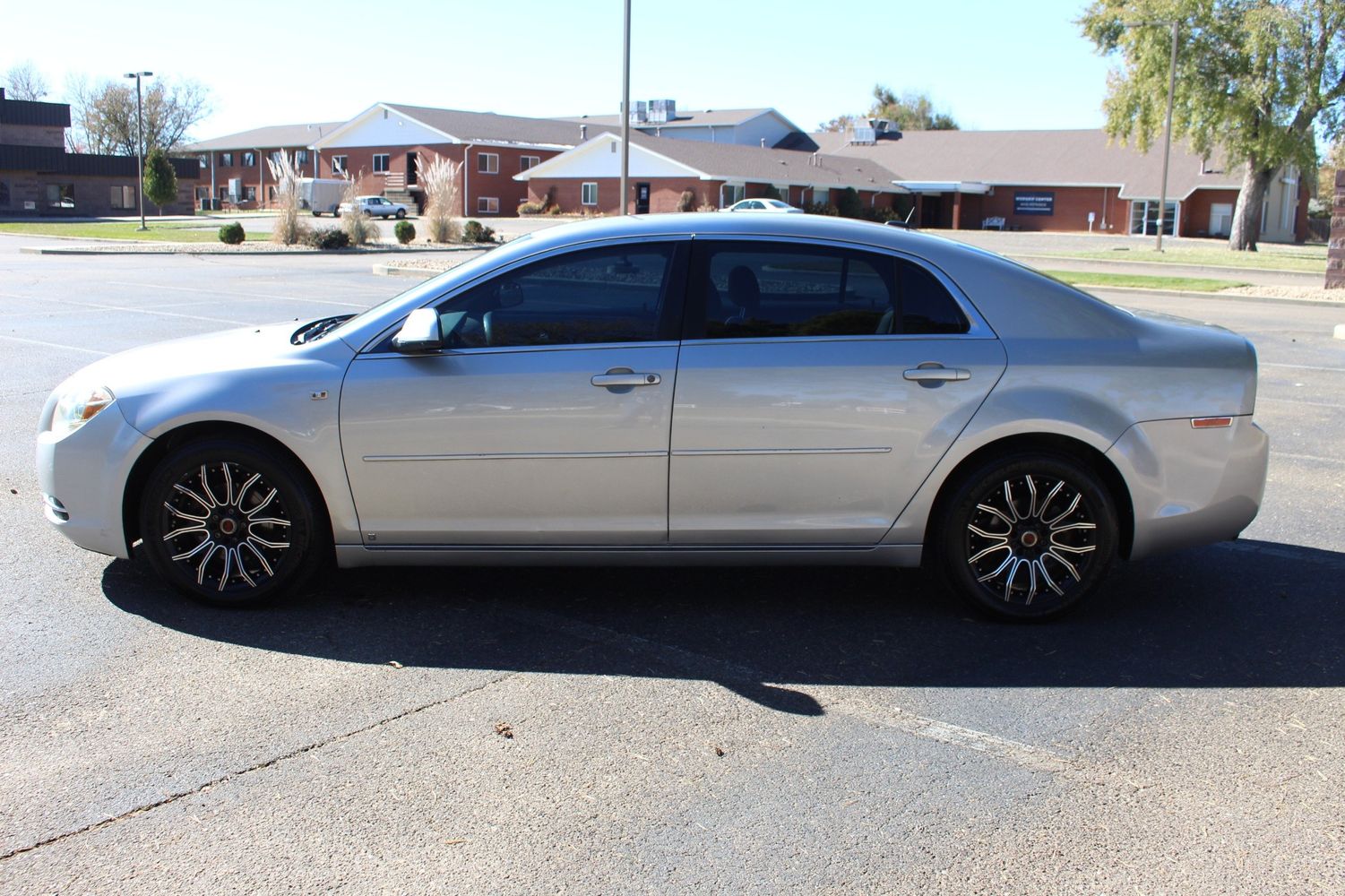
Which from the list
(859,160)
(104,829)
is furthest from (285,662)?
(859,160)

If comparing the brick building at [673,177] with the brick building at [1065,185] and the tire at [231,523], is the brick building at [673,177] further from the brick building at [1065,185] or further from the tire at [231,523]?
the tire at [231,523]

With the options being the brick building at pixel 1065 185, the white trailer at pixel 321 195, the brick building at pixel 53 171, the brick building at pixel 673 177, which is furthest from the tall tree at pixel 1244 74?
the brick building at pixel 53 171

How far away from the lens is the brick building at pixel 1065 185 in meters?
68.3

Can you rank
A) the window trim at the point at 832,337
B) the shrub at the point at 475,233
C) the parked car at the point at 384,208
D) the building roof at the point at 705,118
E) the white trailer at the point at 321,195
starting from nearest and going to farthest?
1. the window trim at the point at 832,337
2. the shrub at the point at 475,233
3. the white trailer at the point at 321,195
4. the parked car at the point at 384,208
5. the building roof at the point at 705,118

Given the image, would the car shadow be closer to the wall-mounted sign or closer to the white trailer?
the white trailer

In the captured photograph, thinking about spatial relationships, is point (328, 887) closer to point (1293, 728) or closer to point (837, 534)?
point (837, 534)

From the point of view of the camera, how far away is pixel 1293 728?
4.25 metres

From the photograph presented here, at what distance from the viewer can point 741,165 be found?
67.2 m

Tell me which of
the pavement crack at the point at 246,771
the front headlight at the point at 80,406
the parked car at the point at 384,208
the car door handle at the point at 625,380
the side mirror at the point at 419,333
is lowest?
the pavement crack at the point at 246,771

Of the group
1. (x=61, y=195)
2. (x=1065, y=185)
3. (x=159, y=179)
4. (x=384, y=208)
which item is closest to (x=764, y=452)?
(x=159, y=179)

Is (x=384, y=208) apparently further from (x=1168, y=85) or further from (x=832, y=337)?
(x=832, y=337)

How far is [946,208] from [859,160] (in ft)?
21.6

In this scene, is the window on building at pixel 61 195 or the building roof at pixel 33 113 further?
the building roof at pixel 33 113

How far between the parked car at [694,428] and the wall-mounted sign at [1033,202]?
74170mm
